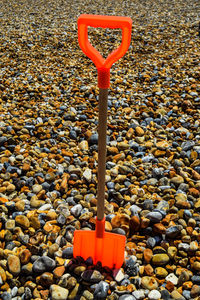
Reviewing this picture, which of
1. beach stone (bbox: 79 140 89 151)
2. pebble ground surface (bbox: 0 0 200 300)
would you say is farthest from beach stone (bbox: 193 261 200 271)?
beach stone (bbox: 79 140 89 151)

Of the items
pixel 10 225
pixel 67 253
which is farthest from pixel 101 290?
pixel 10 225

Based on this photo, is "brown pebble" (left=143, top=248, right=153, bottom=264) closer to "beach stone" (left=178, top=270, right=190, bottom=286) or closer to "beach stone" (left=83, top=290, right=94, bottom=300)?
"beach stone" (left=178, top=270, right=190, bottom=286)

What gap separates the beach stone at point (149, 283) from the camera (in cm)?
173

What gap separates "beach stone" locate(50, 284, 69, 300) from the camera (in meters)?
1.66

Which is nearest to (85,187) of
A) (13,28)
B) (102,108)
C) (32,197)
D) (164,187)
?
(32,197)

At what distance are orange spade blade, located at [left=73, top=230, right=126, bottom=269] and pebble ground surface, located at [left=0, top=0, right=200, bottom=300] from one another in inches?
2.3

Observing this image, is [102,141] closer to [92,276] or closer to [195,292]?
[92,276]

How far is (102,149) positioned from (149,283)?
90 centimetres

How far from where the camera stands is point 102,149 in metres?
1.51

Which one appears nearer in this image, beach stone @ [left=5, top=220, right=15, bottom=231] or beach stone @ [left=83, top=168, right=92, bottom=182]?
beach stone @ [left=5, top=220, right=15, bottom=231]

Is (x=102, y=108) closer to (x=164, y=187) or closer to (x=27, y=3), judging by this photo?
(x=164, y=187)

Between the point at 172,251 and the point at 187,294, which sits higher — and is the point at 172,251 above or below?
above

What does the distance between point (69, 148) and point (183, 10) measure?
20.1 ft

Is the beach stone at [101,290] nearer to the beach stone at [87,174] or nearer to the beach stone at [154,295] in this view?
the beach stone at [154,295]
